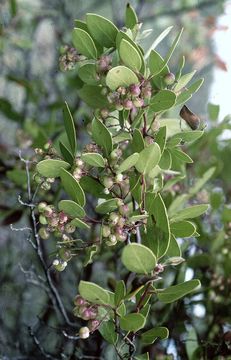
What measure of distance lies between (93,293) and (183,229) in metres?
0.09

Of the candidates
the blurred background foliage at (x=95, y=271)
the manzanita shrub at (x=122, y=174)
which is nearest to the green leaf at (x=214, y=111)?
the blurred background foliage at (x=95, y=271)

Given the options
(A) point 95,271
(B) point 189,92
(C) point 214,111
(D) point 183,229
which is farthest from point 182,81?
(A) point 95,271

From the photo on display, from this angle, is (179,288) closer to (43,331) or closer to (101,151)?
(101,151)

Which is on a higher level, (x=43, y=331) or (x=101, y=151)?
(x=101, y=151)

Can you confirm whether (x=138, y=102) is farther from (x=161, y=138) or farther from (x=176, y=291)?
(x=176, y=291)

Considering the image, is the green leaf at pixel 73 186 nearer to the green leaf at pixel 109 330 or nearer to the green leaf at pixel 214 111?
the green leaf at pixel 109 330

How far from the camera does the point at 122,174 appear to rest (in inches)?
16.2

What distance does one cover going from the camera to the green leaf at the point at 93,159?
383mm

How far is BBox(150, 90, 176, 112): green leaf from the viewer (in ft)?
1.32

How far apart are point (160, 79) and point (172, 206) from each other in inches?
6.3

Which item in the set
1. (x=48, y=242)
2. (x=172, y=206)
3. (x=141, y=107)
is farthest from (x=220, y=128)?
(x=48, y=242)

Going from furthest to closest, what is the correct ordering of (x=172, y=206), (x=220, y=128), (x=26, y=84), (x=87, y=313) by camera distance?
(x=26, y=84), (x=220, y=128), (x=172, y=206), (x=87, y=313)

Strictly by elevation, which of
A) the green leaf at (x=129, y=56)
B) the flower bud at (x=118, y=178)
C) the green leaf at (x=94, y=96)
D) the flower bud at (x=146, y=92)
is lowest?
the flower bud at (x=118, y=178)

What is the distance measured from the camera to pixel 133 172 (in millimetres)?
411
